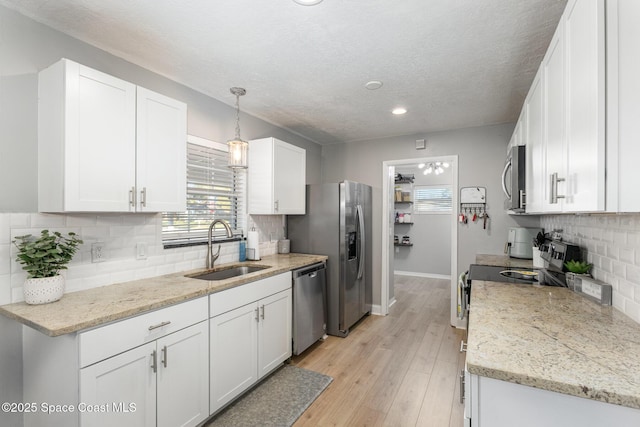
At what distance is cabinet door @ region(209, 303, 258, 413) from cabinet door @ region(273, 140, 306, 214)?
1.23 m

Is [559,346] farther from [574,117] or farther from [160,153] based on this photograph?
[160,153]

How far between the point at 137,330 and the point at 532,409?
5.64ft

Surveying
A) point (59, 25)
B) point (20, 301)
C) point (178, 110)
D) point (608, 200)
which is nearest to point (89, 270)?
point (20, 301)

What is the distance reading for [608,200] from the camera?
897 mm

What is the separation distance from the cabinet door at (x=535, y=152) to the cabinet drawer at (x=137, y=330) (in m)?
2.02

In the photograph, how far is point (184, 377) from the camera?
1.83 meters

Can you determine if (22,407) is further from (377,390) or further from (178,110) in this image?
(377,390)

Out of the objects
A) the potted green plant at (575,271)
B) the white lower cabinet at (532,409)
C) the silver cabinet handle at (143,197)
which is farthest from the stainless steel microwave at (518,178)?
the silver cabinet handle at (143,197)

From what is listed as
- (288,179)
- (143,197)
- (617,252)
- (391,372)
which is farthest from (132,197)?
(617,252)

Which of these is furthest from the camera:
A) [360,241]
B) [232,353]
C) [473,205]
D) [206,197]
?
[360,241]

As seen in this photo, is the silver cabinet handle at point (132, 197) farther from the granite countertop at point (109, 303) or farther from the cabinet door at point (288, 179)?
the cabinet door at point (288, 179)

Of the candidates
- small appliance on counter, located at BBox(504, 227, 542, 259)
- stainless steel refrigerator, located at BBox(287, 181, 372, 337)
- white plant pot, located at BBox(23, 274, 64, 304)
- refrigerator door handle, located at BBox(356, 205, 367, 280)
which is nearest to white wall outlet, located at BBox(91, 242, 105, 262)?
white plant pot, located at BBox(23, 274, 64, 304)

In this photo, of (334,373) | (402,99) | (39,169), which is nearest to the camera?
(39,169)

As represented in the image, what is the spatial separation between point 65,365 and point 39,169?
42.9 inches
